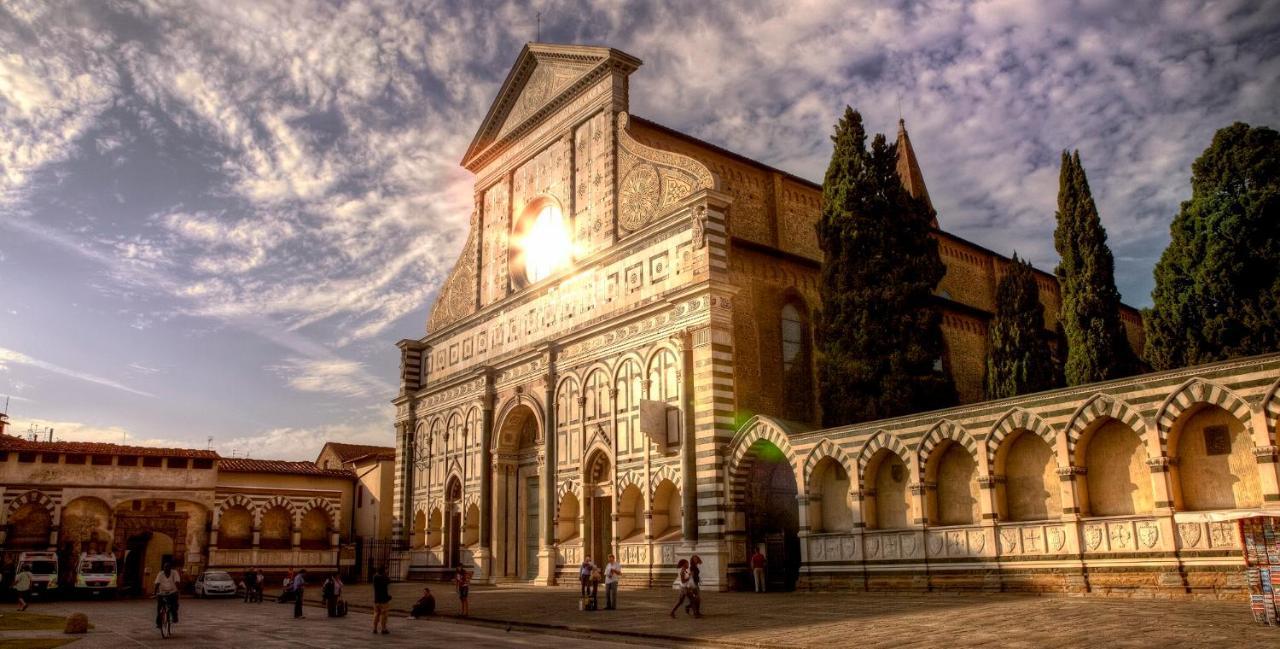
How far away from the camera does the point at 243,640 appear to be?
53.7 feet

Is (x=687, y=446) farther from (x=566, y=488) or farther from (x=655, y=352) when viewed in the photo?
(x=566, y=488)

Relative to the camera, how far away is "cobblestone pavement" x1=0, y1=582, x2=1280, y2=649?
1255 centimetres

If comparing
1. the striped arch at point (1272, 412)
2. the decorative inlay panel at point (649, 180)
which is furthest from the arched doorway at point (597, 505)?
the striped arch at point (1272, 412)

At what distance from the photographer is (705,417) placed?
1009 inches

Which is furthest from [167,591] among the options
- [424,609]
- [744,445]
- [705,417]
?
[744,445]

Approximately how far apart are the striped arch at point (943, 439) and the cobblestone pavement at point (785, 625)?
309 centimetres

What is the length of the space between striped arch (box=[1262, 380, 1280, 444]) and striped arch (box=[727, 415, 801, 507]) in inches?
436

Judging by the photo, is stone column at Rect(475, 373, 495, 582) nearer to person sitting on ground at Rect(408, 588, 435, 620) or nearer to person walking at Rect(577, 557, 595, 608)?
person sitting on ground at Rect(408, 588, 435, 620)

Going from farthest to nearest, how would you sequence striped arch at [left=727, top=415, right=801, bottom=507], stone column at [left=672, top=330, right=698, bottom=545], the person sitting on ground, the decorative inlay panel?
the decorative inlay panel, stone column at [left=672, top=330, right=698, bottom=545], striped arch at [left=727, top=415, right=801, bottom=507], the person sitting on ground

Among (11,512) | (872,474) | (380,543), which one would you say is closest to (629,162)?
(872,474)

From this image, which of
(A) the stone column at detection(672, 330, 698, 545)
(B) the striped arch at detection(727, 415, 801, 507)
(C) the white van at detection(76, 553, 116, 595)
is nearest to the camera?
(B) the striped arch at detection(727, 415, 801, 507)

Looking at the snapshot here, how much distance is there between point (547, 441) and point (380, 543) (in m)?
15.9

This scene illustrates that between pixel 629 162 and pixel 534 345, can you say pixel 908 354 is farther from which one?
pixel 534 345

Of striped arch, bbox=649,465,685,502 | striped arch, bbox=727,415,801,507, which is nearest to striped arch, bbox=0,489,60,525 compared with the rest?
striped arch, bbox=649,465,685,502
